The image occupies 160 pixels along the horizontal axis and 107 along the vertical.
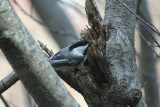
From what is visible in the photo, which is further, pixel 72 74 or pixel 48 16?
pixel 48 16

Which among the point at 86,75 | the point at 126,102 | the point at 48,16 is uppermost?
A: the point at 48,16


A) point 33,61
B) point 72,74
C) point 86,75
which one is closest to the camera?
point 33,61

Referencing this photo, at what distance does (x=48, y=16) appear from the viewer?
3684 mm

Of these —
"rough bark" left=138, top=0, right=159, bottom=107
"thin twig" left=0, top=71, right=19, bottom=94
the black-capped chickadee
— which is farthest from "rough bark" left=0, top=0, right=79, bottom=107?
"rough bark" left=138, top=0, right=159, bottom=107

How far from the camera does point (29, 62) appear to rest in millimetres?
972

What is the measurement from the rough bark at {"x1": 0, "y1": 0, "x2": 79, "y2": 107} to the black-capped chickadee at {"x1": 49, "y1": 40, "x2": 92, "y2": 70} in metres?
1.01

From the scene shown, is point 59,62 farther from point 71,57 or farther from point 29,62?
point 29,62

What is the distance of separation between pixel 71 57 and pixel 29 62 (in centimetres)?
147

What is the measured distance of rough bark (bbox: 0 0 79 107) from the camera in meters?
0.93

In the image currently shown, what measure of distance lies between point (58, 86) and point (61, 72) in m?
1.08

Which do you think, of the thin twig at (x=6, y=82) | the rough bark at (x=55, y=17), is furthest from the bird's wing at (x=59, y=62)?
the rough bark at (x=55, y=17)

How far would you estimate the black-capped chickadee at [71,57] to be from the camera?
7.09 ft

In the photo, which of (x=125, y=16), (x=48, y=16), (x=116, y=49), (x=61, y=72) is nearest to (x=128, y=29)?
(x=125, y=16)

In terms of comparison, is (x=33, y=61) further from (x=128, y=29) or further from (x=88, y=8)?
(x=128, y=29)
